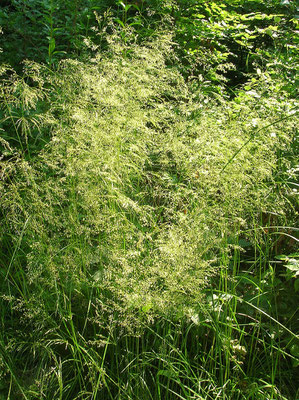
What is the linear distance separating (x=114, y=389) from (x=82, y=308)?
17.0 inches

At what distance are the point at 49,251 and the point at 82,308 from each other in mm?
410

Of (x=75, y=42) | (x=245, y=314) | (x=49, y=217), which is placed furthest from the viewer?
(x=75, y=42)

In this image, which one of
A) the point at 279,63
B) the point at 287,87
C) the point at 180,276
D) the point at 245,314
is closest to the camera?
the point at 180,276

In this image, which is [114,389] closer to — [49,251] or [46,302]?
[46,302]

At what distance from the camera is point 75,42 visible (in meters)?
3.79

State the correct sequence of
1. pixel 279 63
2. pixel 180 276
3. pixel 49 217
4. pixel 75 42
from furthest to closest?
pixel 75 42 → pixel 279 63 → pixel 49 217 → pixel 180 276

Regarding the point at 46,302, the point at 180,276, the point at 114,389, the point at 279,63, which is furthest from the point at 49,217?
the point at 279,63

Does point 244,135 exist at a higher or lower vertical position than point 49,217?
higher

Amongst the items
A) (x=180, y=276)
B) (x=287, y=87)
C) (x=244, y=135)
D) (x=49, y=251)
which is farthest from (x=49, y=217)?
(x=287, y=87)

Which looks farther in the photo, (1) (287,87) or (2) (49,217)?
(1) (287,87)

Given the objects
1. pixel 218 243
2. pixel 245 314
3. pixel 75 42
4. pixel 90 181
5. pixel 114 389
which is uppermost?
pixel 75 42

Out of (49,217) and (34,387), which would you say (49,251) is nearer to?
(49,217)

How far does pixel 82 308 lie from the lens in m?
2.20

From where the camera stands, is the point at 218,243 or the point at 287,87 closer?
the point at 218,243
